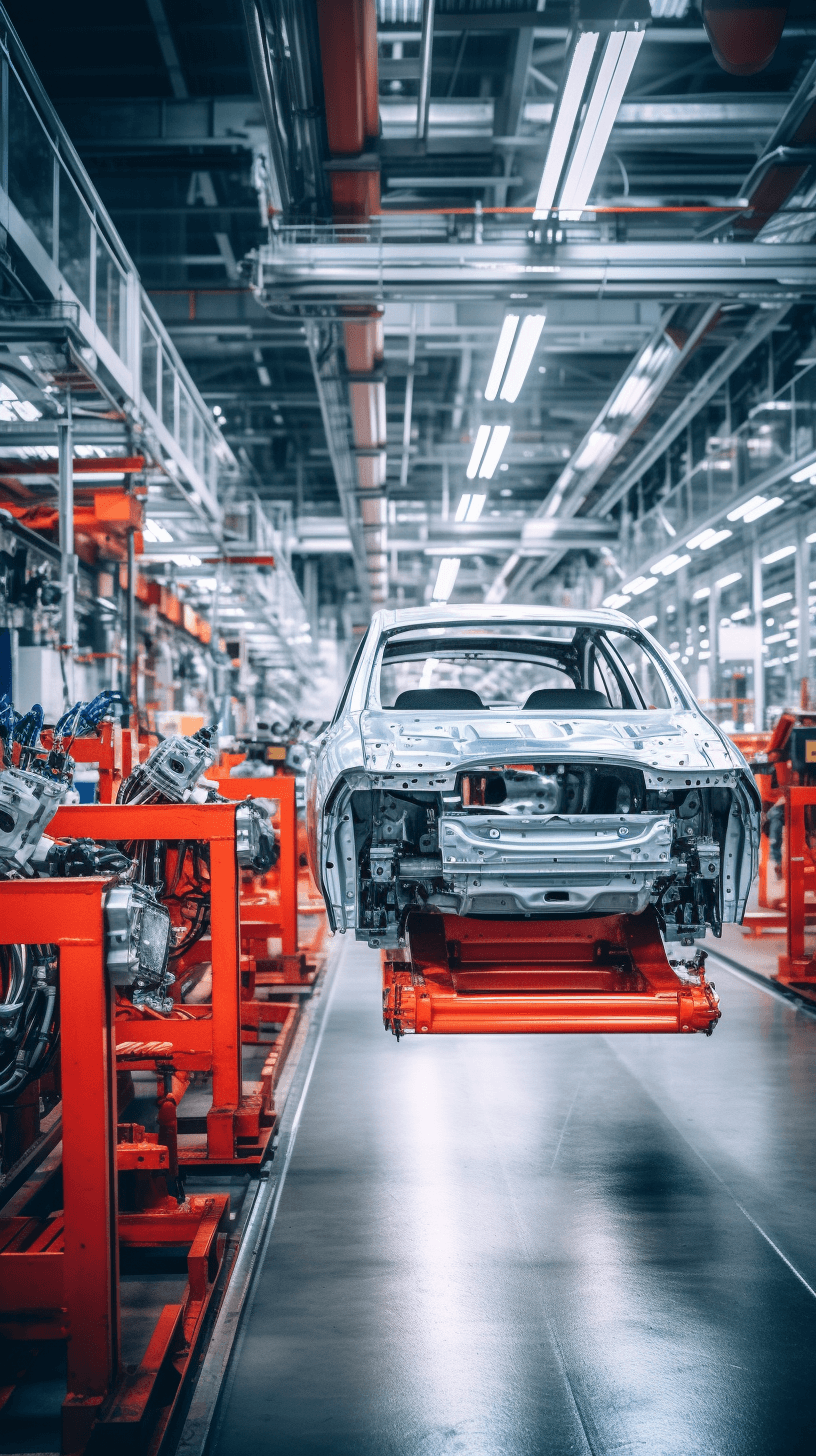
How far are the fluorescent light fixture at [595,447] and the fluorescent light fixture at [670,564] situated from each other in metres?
1.60

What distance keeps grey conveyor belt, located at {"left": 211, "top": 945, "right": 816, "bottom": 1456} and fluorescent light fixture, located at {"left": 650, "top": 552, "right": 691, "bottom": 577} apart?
910cm

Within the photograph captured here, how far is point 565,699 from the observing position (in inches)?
167

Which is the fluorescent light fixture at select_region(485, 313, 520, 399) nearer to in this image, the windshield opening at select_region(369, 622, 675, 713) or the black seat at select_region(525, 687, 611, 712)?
the windshield opening at select_region(369, 622, 675, 713)

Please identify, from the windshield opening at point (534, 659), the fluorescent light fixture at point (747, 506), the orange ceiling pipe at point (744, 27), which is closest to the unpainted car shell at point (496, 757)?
the windshield opening at point (534, 659)

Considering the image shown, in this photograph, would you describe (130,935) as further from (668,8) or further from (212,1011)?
→ (668,8)

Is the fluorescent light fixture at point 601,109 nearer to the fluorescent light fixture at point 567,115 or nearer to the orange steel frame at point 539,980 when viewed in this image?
the fluorescent light fixture at point 567,115

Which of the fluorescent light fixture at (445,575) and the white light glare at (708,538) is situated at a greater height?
the fluorescent light fixture at (445,575)

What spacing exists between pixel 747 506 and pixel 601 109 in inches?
235

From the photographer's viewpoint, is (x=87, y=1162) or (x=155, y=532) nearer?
(x=87, y=1162)

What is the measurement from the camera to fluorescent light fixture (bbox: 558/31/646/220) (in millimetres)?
4617

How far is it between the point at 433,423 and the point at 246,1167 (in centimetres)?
1237

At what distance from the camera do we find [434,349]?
33.5ft

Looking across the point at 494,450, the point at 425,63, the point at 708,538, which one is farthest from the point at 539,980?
the point at 708,538

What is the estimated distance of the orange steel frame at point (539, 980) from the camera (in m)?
3.18
